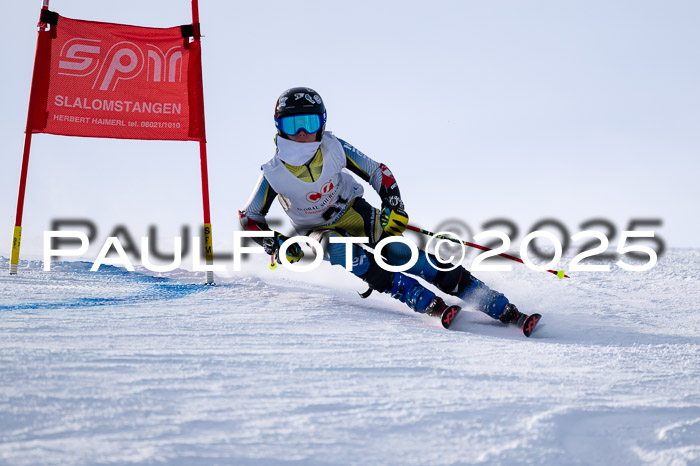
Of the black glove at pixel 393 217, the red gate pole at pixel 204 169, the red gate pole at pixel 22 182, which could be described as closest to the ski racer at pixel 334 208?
the black glove at pixel 393 217

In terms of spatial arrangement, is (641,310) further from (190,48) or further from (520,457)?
(190,48)

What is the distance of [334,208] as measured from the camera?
3.62 metres

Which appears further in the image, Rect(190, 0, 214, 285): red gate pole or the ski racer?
Rect(190, 0, 214, 285): red gate pole

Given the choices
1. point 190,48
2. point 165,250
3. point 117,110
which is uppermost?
point 190,48

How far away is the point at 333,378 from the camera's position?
1.84 m

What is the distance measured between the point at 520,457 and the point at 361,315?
1.84 m

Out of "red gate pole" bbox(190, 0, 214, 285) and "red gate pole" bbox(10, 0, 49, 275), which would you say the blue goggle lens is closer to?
"red gate pole" bbox(190, 0, 214, 285)

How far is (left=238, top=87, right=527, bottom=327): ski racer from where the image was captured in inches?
131

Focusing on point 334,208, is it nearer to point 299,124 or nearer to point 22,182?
point 299,124

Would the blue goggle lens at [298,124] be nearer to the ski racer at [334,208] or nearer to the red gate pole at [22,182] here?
the ski racer at [334,208]

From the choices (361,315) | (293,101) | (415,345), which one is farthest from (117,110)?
(415,345)

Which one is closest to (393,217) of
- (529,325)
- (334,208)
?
(334,208)

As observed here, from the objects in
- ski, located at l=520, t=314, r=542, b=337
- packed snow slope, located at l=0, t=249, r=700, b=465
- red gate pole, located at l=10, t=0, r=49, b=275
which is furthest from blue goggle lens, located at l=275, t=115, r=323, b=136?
red gate pole, located at l=10, t=0, r=49, b=275

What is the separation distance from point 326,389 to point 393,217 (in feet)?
5.98
